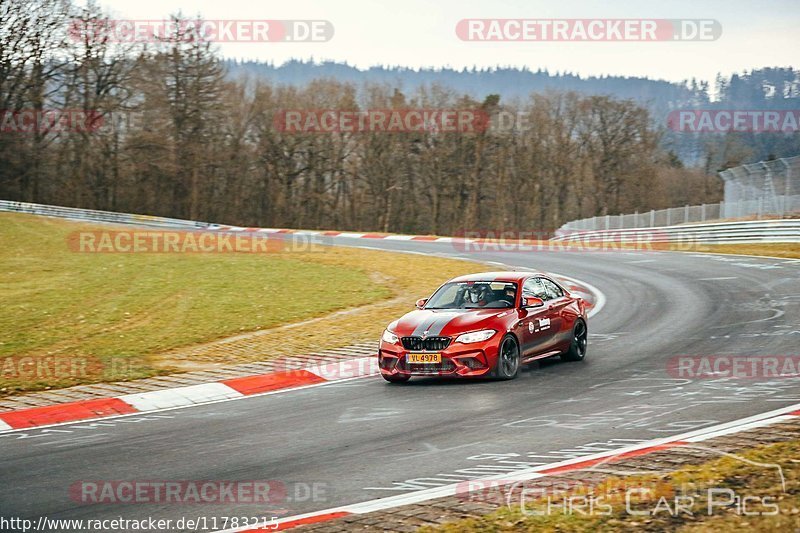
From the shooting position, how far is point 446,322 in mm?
12039

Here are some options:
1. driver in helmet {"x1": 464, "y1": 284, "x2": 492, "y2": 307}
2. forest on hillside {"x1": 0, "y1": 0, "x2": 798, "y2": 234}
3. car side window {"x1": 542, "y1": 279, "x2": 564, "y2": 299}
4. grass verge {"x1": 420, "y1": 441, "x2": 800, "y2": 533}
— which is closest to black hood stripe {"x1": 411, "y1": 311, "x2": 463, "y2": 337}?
driver in helmet {"x1": 464, "y1": 284, "x2": 492, "y2": 307}

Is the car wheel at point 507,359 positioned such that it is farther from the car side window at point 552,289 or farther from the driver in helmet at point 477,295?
the car side window at point 552,289

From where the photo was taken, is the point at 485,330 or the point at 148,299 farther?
the point at 148,299

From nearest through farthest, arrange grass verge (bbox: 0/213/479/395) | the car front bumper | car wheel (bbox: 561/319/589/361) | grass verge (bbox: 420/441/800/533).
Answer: grass verge (bbox: 420/441/800/533) < the car front bumper < car wheel (bbox: 561/319/589/361) < grass verge (bbox: 0/213/479/395)

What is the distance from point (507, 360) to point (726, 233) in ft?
84.3

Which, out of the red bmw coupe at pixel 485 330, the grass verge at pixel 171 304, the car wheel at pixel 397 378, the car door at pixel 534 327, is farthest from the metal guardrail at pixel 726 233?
the car wheel at pixel 397 378

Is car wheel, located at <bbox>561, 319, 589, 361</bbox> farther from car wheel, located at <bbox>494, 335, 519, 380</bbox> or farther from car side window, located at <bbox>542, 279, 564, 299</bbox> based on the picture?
car wheel, located at <bbox>494, 335, 519, 380</bbox>

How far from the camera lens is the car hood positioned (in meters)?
11.9

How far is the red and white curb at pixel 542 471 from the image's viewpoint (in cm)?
619

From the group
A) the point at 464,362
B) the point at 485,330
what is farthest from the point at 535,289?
the point at 464,362

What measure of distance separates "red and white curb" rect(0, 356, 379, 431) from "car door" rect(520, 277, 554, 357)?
237 centimetres

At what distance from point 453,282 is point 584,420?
14.8ft

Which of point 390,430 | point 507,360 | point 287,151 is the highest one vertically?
point 287,151

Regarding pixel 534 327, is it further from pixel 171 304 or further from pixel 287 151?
pixel 287 151
